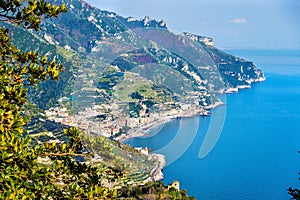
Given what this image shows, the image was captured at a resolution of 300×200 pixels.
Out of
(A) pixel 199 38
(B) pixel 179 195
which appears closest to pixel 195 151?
(B) pixel 179 195

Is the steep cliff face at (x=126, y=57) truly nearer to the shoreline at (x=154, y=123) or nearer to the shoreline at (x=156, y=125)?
the shoreline at (x=154, y=123)

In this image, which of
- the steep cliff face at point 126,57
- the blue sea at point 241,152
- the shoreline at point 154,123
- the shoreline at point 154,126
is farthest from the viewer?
the steep cliff face at point 126,57

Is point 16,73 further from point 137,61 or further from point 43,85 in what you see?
point 137,61

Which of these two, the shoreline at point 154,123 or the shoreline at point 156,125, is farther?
the shoreline at point 154,123

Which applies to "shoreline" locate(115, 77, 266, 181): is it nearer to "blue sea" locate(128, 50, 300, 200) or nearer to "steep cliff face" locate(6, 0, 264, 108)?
"blue sea" locate(128, 50, 300, 200)

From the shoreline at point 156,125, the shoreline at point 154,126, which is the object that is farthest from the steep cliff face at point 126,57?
the shoreline at point 154,126

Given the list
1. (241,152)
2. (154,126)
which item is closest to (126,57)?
(154,126)
